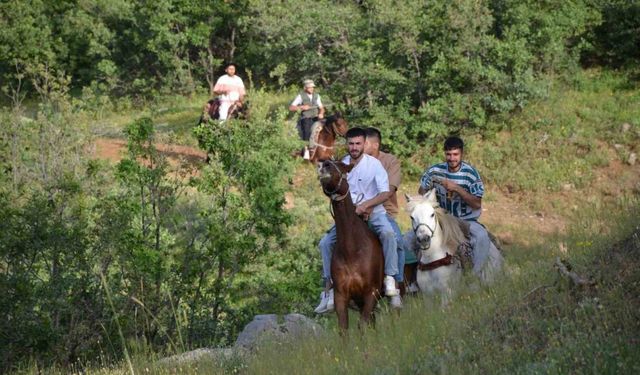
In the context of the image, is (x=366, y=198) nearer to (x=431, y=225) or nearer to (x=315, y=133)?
(x=431, y=225)

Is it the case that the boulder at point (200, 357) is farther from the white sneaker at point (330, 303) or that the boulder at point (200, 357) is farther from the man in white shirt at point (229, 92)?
the man in white shirt at point (229, 92)

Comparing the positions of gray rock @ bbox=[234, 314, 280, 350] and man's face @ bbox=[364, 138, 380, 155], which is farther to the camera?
man's face @ bbox=[364, 138, 380, 155]

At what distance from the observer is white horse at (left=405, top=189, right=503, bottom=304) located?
420 inches

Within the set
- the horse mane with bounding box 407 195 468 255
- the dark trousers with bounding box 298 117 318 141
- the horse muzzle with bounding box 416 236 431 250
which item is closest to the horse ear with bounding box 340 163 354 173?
the horse mane with bounding box 407 195 468 255

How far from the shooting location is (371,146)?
1177 centimetres

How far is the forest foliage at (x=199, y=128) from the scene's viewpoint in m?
13.0

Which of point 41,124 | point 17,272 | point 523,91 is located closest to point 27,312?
point 17,272

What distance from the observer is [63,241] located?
13102 mm

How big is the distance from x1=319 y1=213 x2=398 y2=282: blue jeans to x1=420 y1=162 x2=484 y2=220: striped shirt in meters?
1.14

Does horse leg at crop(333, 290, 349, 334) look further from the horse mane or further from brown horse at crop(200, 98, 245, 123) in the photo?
brown horse at crop(200, 98, 245, 123)

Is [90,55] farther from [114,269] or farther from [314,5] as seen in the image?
[114,269]

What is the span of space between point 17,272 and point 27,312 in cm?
57

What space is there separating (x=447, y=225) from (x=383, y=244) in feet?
2.73

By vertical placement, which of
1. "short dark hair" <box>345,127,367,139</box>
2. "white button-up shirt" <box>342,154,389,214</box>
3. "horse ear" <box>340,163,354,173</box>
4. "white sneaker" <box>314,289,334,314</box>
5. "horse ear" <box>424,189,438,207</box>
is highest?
"short dark hair" <box>345,127,367,139</box>
